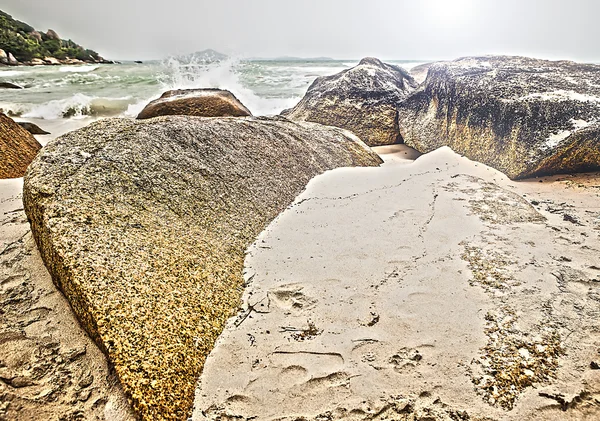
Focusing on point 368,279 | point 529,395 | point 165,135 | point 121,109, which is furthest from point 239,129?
point 121,109

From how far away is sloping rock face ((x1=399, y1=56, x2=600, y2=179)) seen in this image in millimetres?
3322

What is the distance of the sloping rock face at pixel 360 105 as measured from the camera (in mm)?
5613

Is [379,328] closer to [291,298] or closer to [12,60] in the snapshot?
[291,298]

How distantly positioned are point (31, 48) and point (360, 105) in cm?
3616

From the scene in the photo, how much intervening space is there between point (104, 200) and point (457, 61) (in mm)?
5633

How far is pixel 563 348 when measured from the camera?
128 cm

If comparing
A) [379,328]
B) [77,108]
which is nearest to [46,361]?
[379,328]

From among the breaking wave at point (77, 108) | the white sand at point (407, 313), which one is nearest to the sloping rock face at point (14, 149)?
the white sand at point (407, 313)

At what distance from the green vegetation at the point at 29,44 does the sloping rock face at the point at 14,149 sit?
31.9 meters

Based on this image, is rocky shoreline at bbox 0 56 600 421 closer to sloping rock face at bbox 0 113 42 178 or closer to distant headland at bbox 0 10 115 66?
sloping rock face at bbox 0 113 42 178

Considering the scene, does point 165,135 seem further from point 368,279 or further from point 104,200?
point 368,279

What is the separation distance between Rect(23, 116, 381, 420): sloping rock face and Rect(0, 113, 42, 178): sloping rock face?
1.62 m

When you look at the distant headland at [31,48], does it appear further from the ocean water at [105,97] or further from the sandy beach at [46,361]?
the sandy beach at [46,361]

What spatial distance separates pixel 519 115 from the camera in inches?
142
